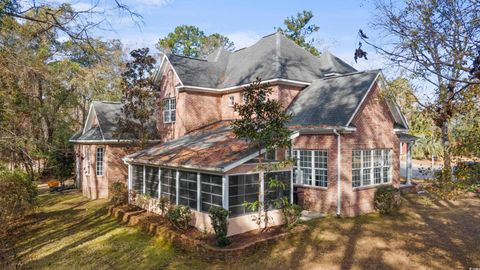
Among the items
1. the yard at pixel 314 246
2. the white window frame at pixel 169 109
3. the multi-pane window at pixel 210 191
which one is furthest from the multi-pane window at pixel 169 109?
the multi-pane window at pixel 210 191

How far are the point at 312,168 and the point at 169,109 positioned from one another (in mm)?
10817

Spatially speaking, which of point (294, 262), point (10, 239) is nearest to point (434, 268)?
point (294, 262)

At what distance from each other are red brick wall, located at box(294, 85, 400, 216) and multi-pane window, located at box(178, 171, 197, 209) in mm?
5925

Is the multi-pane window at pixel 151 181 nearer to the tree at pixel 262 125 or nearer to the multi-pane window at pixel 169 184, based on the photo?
the multi-pane window at pixel 169 184

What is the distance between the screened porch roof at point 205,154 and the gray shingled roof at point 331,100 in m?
3.96

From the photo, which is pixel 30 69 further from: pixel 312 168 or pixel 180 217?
pixel 312 168

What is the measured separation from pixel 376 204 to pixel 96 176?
17305 millimetres

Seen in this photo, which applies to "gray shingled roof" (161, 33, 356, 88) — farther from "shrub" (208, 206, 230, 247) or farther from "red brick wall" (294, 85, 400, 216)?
"shrub" (208, 206, 230, 247)

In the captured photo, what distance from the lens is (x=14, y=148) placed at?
10.3 metres

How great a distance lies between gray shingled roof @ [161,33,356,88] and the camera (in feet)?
66.4

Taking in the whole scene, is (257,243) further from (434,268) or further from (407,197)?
(407,197)

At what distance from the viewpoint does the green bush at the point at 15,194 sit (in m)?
14.8

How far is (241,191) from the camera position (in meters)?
12.5

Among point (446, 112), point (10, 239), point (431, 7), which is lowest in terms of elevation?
point (10, 239)
